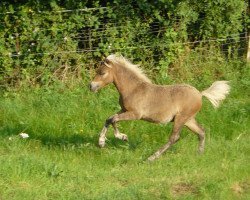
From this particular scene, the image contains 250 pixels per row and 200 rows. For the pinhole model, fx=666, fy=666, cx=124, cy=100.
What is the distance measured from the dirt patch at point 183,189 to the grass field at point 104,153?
13mm

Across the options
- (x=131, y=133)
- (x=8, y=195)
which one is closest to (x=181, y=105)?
(x=131, y=133)

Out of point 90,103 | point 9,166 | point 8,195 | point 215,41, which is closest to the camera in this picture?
point 8,195

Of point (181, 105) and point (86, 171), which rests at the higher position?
point (181, 105)

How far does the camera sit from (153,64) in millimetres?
14086

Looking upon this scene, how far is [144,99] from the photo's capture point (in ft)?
32.4

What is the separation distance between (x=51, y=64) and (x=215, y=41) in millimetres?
3655

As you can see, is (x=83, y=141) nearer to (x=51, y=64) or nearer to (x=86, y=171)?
(x=86, y=171)

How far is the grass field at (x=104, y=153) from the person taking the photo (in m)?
8.27

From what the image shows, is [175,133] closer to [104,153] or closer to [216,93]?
[216,93]

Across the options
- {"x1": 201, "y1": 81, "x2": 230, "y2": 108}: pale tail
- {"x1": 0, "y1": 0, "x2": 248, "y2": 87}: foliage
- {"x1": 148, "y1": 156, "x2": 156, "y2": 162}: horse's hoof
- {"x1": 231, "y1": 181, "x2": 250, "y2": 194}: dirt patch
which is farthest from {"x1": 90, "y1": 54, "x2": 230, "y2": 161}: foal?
{"x1": 0, "y1": 0, "x2": 248, "y2": 87}: foliage

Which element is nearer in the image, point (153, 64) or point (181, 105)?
point (181, 105)

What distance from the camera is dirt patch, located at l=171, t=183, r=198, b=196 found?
26.9ft

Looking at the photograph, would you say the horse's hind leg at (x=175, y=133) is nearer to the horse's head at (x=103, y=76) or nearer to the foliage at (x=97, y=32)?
the horse's head at (x=103, y=76)

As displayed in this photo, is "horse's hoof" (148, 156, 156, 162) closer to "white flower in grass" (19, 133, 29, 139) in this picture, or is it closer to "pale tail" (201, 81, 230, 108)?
"pale tail" (201, 81, 230, 108)
